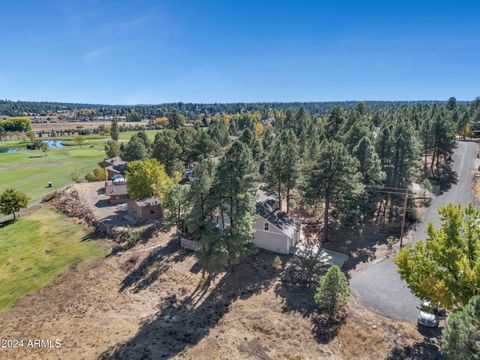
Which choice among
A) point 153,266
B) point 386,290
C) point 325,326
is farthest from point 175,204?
point 386,290

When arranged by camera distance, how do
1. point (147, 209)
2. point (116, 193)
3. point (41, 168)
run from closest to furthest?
1. point (147, 209)
2. point (116, 193)
3. point (41, 168)

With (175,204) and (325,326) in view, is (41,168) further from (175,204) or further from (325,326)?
(325,326)

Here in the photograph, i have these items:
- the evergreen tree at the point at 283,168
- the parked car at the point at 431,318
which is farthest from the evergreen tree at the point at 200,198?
the parked car at the point at 431,318

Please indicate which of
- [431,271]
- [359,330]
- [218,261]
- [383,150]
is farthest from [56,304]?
[383,150]

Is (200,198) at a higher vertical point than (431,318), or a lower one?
higher

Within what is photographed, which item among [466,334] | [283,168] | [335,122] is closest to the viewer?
[466,334]

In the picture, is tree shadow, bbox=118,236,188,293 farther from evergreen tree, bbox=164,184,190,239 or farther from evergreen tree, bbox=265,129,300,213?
evergreen tree, bbox=265,129,300,213
